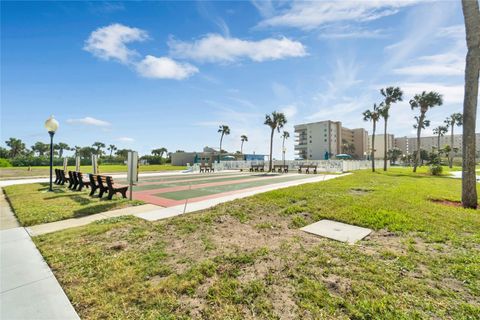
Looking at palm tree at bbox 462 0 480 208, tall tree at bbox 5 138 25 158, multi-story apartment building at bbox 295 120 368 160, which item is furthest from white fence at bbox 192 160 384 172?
tall tree at bbox 5 138 25 158

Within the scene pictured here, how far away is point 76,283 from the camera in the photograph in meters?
3.02

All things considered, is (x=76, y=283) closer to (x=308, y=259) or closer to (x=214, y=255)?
(x=214, y=255)

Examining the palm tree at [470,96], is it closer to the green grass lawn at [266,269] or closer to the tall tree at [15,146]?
the green grass lawn at [266,269]

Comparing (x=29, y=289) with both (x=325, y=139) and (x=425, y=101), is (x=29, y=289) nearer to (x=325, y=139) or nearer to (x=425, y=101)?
(x=425, y=101)

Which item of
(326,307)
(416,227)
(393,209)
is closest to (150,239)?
(326,307)

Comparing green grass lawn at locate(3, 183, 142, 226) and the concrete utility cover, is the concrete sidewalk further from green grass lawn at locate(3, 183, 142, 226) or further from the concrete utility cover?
the concrete utility cover

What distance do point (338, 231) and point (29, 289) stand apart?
5.52 metres

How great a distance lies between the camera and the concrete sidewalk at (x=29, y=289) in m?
2.42

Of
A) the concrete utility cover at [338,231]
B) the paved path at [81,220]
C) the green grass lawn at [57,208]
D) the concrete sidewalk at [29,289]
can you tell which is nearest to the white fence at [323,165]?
the green grass lawn at [57,208]

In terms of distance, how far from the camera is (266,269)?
10.7 feet

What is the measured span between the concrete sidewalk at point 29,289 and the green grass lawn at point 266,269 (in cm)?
13

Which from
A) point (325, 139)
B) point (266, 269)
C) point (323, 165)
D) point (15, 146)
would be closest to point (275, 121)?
point (323, 165)

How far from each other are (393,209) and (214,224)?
541 cm

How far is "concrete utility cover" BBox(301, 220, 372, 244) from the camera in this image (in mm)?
4552
